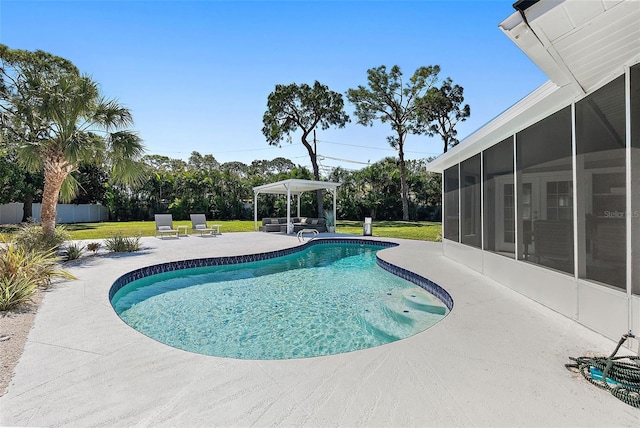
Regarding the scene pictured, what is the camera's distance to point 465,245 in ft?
25.2

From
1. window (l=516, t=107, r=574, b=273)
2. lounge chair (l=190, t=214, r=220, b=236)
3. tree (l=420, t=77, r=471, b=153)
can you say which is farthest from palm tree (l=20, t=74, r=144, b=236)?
tree (l=420, t=77, r=471, b=153)

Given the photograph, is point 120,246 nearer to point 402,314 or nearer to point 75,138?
point 75,138

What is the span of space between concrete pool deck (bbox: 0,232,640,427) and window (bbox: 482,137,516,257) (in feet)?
6.48

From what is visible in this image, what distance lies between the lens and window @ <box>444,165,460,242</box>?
8.44 meters

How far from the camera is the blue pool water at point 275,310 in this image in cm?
422

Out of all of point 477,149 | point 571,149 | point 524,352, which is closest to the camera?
point 524,352

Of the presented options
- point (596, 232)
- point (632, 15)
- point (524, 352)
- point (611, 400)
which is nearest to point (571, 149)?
point (596, 232)

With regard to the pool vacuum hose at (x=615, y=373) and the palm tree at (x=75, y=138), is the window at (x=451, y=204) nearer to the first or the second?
the pool vacuum hose at (x=615, y=373)

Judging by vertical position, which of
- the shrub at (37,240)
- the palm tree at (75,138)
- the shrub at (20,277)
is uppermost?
the palm tree at (75,138)

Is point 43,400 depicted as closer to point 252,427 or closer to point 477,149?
point 252,427

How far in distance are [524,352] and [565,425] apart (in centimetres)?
112

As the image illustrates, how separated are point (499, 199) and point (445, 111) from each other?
25.6m

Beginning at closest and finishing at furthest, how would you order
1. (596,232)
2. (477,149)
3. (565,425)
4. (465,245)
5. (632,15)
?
(565,425), (632,15), (596,232), (477,149), (465,245)

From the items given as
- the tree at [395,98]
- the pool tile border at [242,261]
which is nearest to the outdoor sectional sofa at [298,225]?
the pool tile border at [242,261]
